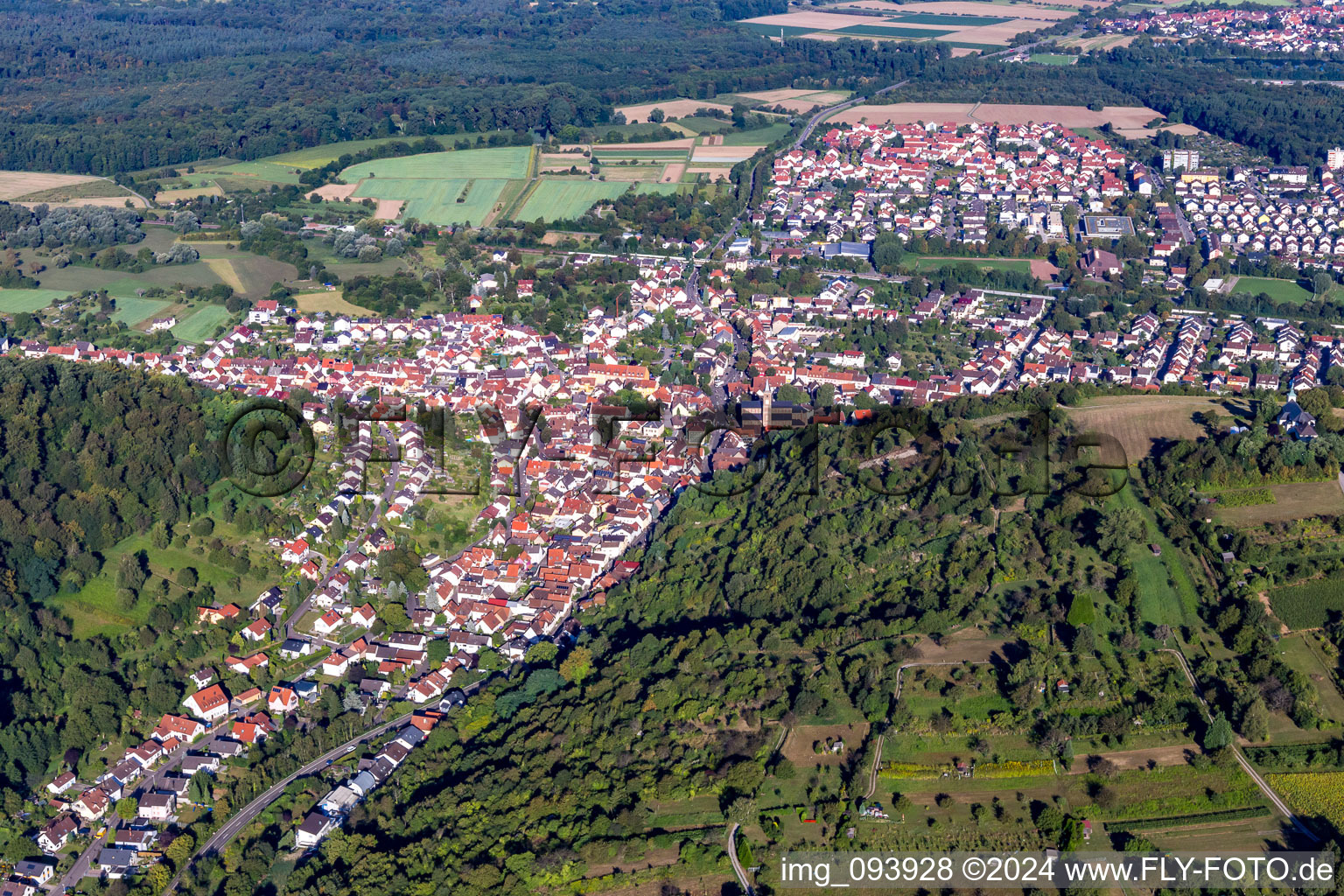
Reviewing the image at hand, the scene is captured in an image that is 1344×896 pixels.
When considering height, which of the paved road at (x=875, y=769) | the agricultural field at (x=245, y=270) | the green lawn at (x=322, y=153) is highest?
the green lawn at (x=322, y=153)

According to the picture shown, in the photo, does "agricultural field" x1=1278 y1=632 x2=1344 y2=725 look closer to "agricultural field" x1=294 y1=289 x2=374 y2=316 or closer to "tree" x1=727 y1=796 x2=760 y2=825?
"tree" x1=727 y1=796 x2=760 y2=825

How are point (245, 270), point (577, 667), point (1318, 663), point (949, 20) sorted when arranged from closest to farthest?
point (1318, 663) → point (577, 667) → point (245, 270) → point (949, 20)

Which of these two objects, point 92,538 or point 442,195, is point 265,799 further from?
point 442,195

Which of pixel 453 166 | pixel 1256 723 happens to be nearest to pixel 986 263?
pixel 453 166

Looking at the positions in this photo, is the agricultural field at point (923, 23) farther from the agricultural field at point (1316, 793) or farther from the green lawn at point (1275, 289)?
the agricultural field at point (1316, 793)

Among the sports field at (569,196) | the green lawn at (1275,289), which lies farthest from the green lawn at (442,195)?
the green lawn at (1275,289)

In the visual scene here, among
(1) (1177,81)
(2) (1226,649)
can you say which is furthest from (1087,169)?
(2) (1226,649)
